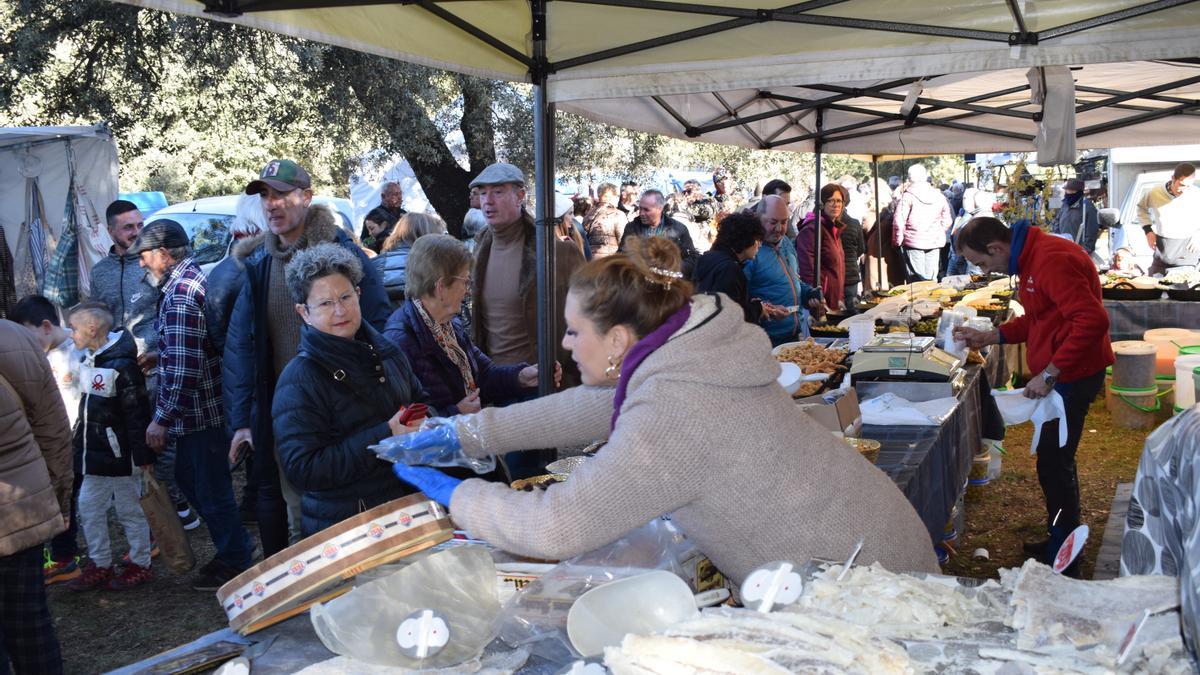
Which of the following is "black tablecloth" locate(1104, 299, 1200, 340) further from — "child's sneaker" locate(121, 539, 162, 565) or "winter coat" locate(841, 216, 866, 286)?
"child's sneaker" locate(121, 539, 162, 565)

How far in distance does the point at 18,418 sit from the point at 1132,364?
7667mm

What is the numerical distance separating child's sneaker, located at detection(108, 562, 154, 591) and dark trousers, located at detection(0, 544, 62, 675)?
5.68ft

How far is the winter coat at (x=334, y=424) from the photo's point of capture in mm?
2975

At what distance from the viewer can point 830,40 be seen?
164 inches

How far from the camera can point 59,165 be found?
27.6 feet

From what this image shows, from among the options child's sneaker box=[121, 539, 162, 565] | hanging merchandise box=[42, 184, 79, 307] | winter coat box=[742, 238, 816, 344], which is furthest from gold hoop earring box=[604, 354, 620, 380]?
hanging merchandise box=[42, 184, 79, 307]

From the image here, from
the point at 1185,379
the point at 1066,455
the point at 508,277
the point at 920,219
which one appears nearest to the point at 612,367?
the point at 508,277

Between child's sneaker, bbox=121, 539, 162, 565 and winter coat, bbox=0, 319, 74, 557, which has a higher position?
winter coat, bbox=0, 319, 74, 557

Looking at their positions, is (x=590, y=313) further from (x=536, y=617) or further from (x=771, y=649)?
(x=771, y=649)

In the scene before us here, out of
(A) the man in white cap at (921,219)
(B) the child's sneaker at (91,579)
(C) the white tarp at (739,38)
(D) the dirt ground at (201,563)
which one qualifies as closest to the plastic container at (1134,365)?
(D) the dirt ground at (201,563)

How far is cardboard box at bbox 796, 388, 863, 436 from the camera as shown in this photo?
382 centimetres

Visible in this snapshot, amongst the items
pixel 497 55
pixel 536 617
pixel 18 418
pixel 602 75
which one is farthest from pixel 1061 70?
pixel 18 418

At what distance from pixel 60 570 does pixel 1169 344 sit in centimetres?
804

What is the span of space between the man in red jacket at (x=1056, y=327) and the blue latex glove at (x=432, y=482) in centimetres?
374
